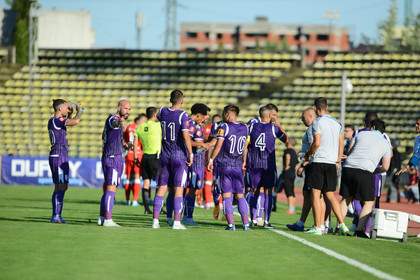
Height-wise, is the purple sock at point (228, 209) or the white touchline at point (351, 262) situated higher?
the purple sock at point (228, 209)

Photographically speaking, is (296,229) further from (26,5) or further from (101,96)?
(26,5)

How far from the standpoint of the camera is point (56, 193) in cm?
1236

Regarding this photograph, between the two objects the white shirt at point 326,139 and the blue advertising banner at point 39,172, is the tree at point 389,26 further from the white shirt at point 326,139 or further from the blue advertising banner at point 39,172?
the white shirt at point 326,139

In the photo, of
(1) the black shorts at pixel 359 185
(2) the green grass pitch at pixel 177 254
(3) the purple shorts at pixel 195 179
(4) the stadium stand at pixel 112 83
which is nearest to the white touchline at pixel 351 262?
(2) the green grass pitch at pixel 177 254

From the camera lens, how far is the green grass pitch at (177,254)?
7.22 metres

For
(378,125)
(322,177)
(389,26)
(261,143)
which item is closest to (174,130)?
(261,143)

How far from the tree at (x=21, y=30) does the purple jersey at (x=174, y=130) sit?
35.1 m

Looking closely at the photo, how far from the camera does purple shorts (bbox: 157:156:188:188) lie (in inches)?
453

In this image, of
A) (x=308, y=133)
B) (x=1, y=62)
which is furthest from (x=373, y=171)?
(x=1, y=62)

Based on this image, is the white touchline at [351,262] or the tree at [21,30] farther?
the tree at [21,30]

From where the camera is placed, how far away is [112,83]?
119 ft

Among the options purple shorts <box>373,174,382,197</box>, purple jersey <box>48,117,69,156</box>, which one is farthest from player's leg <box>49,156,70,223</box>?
purple shorts <box>373,174,382,197</box>

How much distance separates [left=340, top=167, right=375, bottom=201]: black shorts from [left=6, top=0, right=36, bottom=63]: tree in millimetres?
35794

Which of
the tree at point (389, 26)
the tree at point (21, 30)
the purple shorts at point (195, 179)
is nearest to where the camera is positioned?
the purple shorts at point (195, 179)
